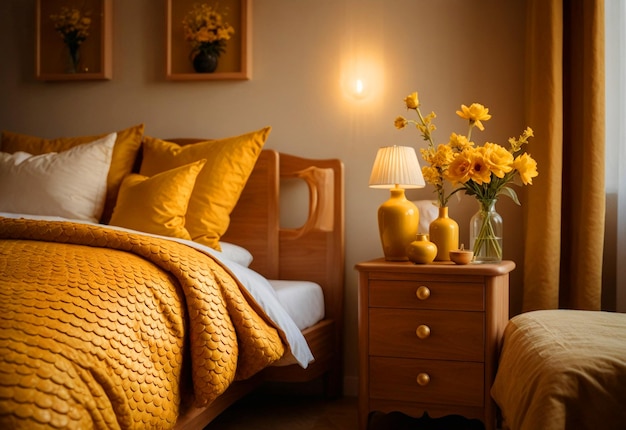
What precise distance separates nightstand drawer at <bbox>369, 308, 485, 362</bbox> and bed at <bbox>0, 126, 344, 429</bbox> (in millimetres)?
254

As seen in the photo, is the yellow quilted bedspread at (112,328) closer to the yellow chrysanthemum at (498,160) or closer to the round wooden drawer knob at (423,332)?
the round wooden drawer knob at (423,332)

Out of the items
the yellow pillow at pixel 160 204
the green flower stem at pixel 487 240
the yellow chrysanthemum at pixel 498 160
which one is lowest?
the green flower stem at pixel 487 240

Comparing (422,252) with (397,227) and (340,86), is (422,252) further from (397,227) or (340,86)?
(340,86)

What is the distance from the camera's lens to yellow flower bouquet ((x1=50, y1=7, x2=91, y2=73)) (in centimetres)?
301

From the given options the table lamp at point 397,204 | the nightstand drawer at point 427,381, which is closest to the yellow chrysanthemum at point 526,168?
the table lamp at point 397,204

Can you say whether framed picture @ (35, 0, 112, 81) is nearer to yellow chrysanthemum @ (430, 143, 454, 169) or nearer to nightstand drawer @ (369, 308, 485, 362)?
yellow chrysanthemum @ (430, 143, 454, 169)

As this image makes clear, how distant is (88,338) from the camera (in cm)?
125

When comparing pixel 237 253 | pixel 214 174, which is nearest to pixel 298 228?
pixel 237 253

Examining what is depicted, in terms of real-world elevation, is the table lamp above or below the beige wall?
below

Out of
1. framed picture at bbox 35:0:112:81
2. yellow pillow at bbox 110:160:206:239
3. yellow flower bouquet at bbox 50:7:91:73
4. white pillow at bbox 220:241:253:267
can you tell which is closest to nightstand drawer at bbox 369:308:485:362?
white pillow at bbox 220:241:253:267

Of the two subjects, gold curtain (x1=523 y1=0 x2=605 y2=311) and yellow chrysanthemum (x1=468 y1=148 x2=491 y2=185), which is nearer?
yellow chrysanthemum (x1=468 y1=148 x2=491 y2=185)

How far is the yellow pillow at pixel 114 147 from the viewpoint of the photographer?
2.64m

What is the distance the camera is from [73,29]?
3010 mm

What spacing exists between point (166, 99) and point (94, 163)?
21.2 inches
